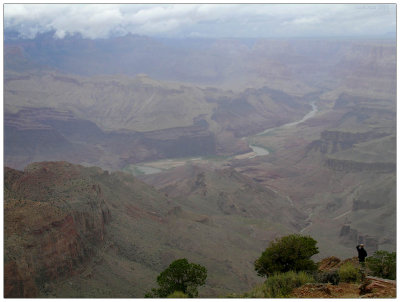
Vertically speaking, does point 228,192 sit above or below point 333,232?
above

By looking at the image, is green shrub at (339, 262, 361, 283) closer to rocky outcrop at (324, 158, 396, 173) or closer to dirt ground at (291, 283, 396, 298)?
dirt ground at (291, 283, 396, 298)

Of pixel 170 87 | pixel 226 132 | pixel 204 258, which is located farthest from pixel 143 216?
pixel 170 87

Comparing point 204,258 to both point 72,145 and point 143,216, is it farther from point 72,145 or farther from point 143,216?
point 72,145

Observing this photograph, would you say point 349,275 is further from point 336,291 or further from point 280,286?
point 280,286

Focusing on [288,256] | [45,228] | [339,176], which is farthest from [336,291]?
[339,176]

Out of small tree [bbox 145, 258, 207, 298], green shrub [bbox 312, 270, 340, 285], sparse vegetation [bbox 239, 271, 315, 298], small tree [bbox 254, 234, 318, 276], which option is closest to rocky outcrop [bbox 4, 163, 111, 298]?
small tree [bbox 145, 258, 207, 298]

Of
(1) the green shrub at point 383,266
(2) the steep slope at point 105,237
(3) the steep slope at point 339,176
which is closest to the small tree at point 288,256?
(1) the green shrub at point 383,266
